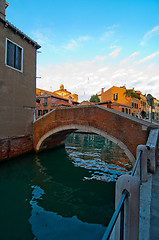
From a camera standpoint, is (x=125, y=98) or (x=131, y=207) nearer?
(x=131, y=207)

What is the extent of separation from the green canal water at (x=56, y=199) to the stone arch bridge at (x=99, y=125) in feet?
6.70

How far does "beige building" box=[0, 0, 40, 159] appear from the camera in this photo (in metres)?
9.03

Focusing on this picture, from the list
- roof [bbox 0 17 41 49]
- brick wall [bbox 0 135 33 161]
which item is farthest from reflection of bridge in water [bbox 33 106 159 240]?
roof [bbox 0 17 41 49]

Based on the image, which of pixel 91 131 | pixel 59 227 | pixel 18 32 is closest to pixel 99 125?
pixel 91 131

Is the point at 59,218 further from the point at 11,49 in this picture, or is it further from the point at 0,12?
the point at 0,12

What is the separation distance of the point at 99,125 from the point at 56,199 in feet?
15.6

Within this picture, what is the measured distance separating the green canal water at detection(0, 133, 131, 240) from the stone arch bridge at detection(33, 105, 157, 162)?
6.70 feet

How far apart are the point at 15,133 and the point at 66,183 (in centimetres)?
551

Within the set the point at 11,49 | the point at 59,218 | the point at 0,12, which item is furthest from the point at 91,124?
the point at 0,12

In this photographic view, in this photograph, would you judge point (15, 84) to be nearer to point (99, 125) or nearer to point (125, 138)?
point (99, 125)

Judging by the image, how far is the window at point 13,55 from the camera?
9.41 metres

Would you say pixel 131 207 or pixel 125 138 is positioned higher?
pixel 125 138

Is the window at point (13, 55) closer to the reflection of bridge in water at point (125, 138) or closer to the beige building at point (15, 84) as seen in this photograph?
the beige building at point (15, 84)

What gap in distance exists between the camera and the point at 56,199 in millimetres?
5410
